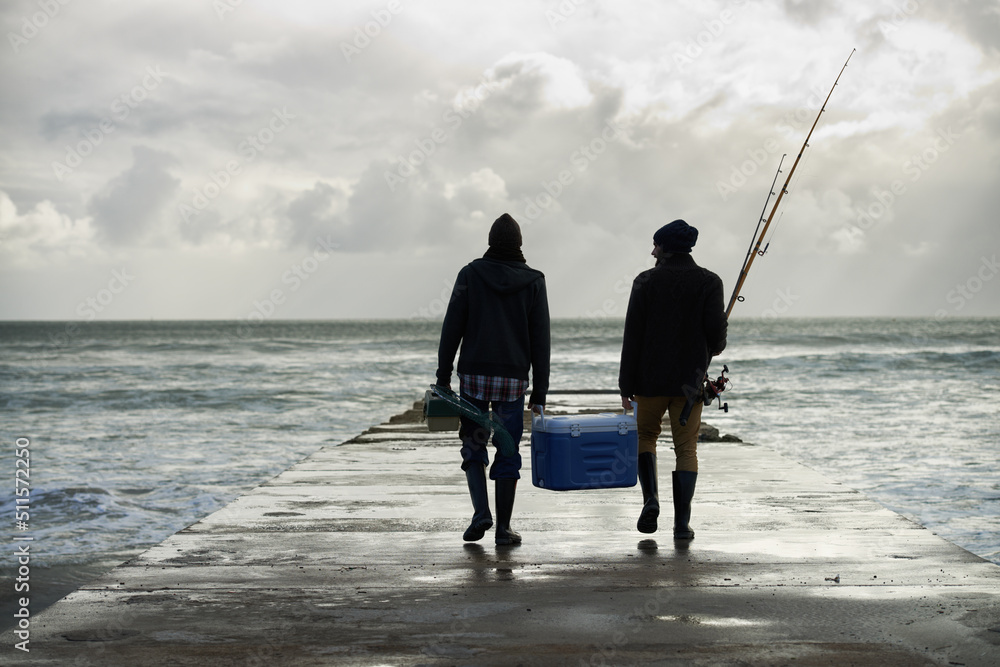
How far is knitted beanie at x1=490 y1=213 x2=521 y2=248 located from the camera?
4441 mm

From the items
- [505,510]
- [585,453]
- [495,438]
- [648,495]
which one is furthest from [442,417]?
[648,495]

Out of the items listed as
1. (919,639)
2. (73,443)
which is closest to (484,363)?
(919,639)

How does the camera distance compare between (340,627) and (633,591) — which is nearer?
(340,627)

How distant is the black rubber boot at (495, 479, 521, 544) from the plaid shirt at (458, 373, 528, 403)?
0.43 meters

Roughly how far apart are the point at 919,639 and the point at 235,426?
1440 centimetres

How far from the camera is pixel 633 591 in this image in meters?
3.54

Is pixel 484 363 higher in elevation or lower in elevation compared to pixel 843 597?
higher

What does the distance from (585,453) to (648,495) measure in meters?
0.50

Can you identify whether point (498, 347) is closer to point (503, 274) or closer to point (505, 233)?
point (503, 274)

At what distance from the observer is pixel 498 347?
169 inches

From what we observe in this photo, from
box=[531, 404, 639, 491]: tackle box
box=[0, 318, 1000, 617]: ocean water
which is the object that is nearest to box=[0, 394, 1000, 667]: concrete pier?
box=[531, 404, 639, 491]: tackle box

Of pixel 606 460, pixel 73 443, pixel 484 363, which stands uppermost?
pixel 484 363

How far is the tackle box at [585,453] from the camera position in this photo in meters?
4.32

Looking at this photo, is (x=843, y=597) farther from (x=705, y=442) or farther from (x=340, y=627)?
(x=705, y=442)
